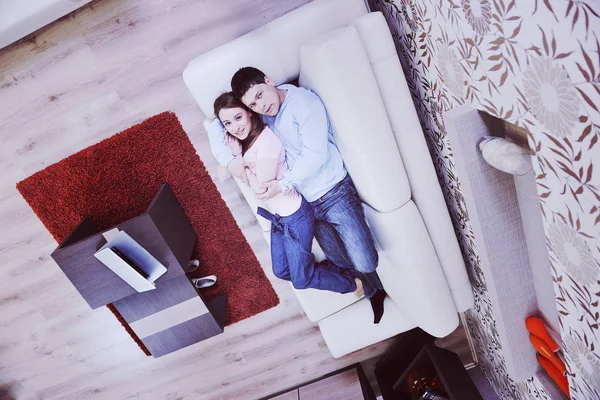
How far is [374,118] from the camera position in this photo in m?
1.67

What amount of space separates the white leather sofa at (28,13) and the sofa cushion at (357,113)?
115 centimetres

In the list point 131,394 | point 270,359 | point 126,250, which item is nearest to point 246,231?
point 126,250

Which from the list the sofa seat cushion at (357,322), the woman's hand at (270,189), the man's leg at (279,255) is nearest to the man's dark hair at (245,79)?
the woman's hand at (270,189)

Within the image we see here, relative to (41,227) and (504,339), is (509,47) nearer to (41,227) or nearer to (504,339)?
(504,339)

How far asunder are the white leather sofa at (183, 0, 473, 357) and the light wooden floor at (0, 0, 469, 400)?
34 centimetres

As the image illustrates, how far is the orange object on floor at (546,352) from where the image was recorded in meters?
1.59

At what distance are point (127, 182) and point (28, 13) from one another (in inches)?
36.0

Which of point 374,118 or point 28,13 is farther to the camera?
point 28,13

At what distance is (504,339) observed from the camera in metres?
1.75

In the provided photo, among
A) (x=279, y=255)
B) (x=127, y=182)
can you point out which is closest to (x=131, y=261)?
(x=127, y=182)

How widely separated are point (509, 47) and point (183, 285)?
73.2 inches

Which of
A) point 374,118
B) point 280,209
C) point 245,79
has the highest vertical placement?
point 245,79

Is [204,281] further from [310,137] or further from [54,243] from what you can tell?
[310,137]

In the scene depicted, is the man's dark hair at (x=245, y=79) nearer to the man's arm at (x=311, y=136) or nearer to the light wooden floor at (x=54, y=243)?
the man's arm at (x=311, y=136)
